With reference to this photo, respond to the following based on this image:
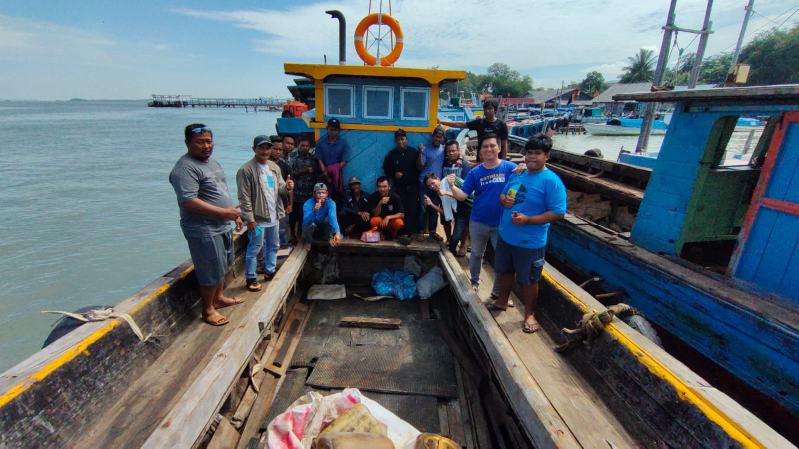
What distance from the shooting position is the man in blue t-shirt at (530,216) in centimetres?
286

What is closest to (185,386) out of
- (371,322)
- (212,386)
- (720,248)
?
(212,386)

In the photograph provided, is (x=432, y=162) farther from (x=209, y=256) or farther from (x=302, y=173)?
(x=209, y=256)

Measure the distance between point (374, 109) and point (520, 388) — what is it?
4.41 metres

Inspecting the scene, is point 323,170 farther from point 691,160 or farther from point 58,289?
point 58,289

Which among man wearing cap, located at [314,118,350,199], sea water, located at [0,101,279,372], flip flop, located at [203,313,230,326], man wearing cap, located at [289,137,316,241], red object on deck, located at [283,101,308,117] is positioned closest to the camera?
flip flop, located at [203,313,230,326]

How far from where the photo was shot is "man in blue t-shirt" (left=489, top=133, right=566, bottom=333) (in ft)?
9.38

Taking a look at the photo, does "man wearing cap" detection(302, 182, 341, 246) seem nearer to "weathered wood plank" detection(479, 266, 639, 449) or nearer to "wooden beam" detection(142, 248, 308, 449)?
"wooden beam" detection(142, 248, 308, 449)

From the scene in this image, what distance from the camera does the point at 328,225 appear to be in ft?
17.4

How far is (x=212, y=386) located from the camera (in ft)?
8.28

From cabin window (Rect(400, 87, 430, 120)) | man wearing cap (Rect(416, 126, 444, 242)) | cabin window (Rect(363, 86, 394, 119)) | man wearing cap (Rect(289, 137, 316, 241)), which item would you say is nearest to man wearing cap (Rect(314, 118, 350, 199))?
man wearing cap (Rect(289, 137, 316, 241))

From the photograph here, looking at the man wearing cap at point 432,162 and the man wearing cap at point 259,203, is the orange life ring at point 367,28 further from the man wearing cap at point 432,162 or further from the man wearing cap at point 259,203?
the man wearing cap at point 259,203

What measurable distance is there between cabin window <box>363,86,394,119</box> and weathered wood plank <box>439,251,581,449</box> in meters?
3.18

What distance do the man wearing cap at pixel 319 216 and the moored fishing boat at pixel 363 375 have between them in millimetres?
227

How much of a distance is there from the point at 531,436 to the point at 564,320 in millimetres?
1363
